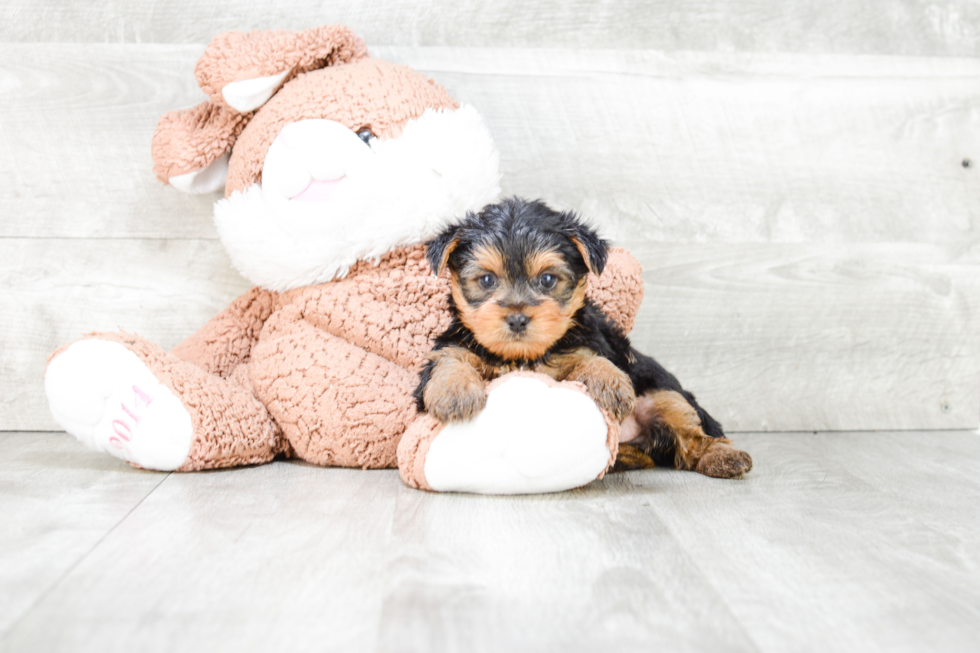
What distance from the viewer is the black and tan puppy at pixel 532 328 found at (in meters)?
1.93

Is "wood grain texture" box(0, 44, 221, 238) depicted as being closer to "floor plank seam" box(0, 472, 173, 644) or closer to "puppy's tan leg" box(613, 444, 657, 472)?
"floor plank seam" box(0, 472, 173, 644)

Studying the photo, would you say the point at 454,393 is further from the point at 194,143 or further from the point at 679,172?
the point at 679,172

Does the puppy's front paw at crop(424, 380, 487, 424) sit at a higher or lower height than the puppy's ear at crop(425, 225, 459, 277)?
lower

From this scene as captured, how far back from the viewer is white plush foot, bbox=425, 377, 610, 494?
73.4 inches

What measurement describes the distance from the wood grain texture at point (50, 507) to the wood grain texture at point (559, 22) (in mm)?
1472

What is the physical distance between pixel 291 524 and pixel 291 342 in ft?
2.39

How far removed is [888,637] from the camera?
50.2 inches

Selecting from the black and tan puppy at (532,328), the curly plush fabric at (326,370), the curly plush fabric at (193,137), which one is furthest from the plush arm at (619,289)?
the curly plush fabric at (193,137)

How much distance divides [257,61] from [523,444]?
4.64 feet

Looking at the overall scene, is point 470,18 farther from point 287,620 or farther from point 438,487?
point 287,620

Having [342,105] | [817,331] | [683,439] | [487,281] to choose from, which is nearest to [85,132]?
[342,105]

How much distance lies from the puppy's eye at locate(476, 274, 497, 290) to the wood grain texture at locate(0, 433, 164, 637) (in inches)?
39.0

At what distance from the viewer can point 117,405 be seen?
6.60 ft

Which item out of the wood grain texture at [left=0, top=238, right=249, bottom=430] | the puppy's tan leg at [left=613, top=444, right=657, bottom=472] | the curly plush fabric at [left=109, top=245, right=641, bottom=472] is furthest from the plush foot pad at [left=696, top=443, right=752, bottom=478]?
the wood grain texture at [left=0, top=238, right=249, bottom=430]
